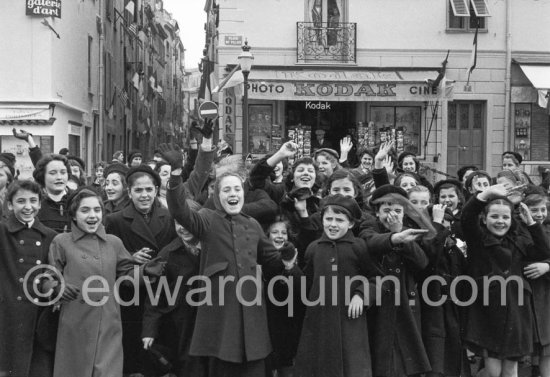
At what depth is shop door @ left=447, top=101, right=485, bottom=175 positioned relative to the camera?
66.8 feet

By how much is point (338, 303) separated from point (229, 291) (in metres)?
0.82

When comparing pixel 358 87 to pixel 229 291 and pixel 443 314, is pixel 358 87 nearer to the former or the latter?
pixel 443 314

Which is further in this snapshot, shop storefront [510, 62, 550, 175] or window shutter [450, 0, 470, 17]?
shop storefront [510, 62, 550, 175]

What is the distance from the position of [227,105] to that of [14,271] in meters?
14.0

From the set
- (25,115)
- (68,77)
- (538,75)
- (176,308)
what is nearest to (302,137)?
(538,75)

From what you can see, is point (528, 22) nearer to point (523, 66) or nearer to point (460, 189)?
point (523, 66)

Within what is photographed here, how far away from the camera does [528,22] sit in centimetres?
2014

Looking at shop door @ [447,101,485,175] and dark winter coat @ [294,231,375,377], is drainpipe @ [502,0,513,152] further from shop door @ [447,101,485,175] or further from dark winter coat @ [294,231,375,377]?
dark winter coat @ [294,231,375,377]

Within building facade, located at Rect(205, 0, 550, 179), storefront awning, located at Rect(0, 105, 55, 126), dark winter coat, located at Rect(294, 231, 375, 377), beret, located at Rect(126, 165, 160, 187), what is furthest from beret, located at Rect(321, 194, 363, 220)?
storefront awning, located at Rect(0, 105, 55, 126)

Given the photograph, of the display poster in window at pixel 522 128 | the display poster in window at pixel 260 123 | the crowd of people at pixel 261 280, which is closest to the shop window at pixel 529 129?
the display poster in window at pixel 522 128

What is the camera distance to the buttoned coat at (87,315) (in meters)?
5.82

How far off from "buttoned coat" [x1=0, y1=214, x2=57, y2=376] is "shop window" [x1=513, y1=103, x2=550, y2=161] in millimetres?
16178

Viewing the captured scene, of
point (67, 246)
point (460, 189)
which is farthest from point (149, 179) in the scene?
point (460, 189)

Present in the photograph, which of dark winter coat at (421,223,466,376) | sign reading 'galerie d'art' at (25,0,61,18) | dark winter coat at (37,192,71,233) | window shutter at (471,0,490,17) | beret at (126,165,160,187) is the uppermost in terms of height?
window shutter at (471,0,490,17)
